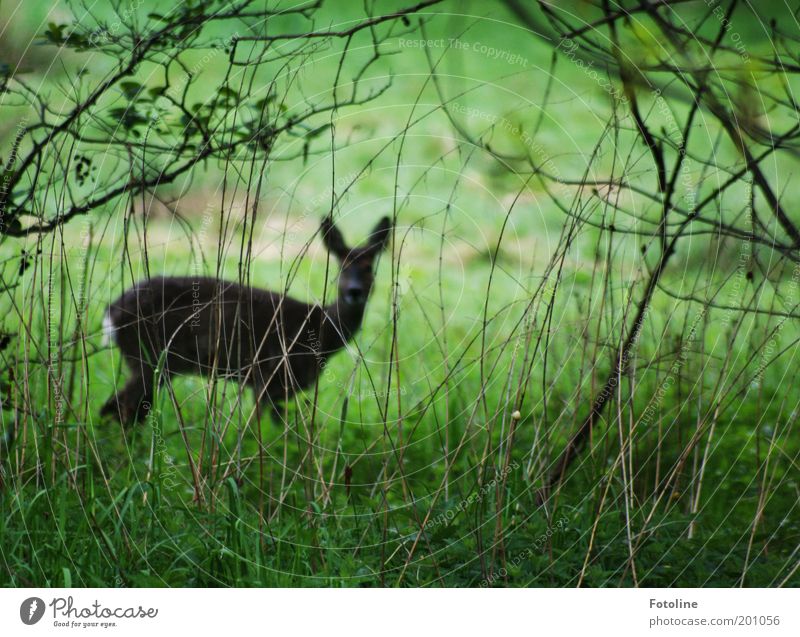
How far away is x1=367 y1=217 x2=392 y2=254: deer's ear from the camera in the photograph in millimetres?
3352

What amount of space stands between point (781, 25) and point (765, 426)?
1.32 m

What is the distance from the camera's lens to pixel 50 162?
2.94 m

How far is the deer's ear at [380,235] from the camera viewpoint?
3.35 m

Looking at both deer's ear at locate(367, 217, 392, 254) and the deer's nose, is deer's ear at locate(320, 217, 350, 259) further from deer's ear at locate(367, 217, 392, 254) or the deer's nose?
the deer's nose

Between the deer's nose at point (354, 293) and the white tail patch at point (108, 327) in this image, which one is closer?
the white tail patch at point (108, 327)

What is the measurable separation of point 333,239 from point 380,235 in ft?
0.59

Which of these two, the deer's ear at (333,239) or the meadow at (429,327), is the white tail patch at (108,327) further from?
the deer's ear at (333,239)

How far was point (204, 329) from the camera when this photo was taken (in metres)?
3.17

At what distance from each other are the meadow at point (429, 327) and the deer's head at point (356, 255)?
9 centimetres

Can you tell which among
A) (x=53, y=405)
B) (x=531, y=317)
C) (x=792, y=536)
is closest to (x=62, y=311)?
(x=53, y=405)

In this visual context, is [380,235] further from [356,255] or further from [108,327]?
[108,327]

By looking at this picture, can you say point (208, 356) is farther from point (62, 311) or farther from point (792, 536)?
point (792, 536)
